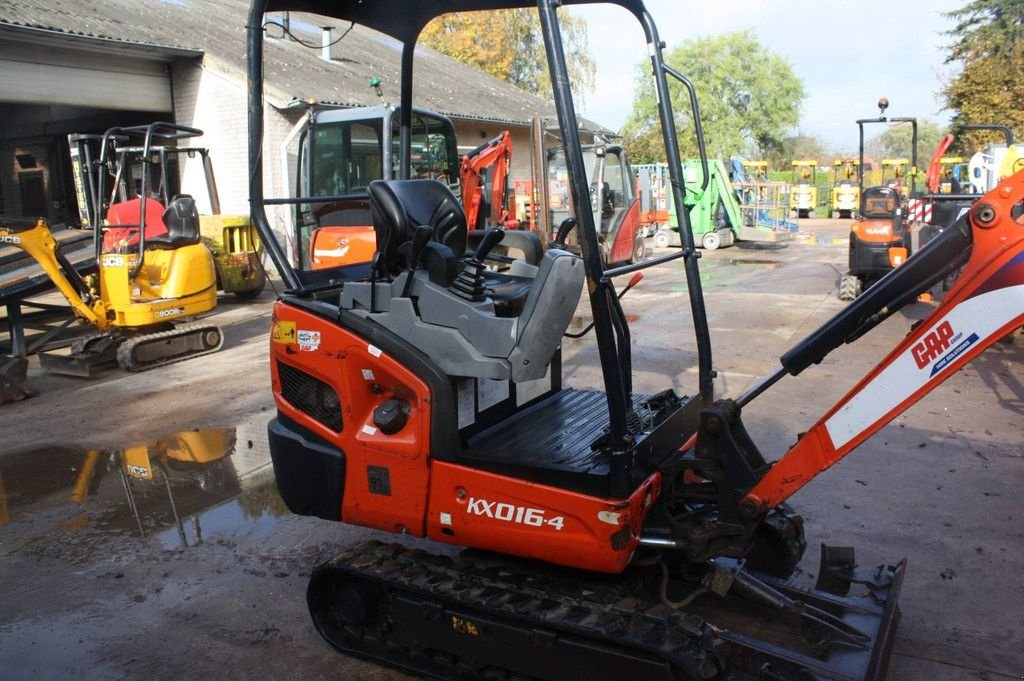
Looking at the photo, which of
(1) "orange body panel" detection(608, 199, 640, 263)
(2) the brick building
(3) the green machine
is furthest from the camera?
(3) the green machine

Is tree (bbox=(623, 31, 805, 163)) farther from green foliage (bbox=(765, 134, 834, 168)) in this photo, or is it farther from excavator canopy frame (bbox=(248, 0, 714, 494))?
excavator canopy frame (bbox=(248, 0, 714, 494))

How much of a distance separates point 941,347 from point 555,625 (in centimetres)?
149

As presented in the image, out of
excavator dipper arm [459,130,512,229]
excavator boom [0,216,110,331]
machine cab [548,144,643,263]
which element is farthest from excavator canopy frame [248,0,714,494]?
machine cab [548,144,643,263]

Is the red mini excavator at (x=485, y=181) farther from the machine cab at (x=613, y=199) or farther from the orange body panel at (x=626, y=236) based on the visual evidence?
the orange body panel at (x=626, y=236)

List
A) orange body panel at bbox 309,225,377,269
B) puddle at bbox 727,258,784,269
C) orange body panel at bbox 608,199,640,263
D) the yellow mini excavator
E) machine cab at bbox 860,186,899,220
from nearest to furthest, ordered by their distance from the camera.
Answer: the yellow mini excavator → orange body panel at bbox 309,225,377,269 → machine cab at bbox 860,186,899,220 → orange body panel at bbox 608,199,640,263 → puddle at bbox 727,258,784,269

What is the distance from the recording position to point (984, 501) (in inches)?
186

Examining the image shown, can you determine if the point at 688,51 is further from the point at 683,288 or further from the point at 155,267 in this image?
the point at 155,267

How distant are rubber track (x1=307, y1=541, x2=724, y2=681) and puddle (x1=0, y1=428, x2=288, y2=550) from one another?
139 centimetres

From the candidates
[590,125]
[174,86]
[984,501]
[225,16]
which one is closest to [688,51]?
[590,125]

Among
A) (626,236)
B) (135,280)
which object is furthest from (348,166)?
(626,236)

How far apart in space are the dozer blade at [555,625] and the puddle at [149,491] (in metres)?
1.46

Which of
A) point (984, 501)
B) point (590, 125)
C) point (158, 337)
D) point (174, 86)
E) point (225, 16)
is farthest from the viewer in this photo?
point (590, 125)

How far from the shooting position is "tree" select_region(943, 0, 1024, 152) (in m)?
24.4

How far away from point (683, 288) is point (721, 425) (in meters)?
10.6
